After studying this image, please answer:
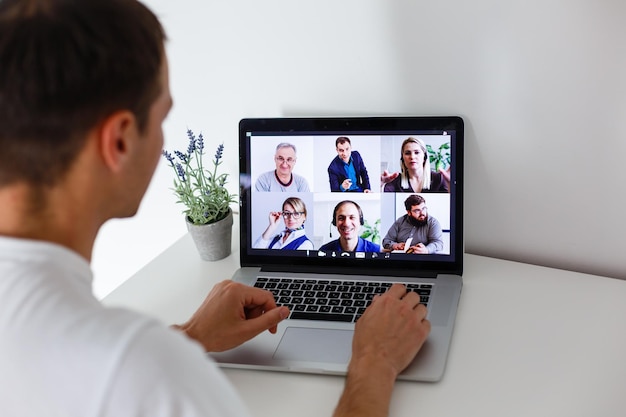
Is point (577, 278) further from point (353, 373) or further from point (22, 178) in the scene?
point (22, 178)

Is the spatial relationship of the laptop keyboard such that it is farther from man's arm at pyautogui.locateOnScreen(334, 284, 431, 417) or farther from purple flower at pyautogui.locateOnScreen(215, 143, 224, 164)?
purple flower at pyautogui.locateOnScreen(215, 143, 224, 164)

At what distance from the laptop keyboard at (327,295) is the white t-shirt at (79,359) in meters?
0.50

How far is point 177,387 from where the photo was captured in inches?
24.2

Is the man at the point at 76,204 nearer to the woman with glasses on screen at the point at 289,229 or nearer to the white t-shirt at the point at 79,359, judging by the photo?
the white t-shirt at the point at 79,359

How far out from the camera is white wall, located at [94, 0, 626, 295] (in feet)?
3.67

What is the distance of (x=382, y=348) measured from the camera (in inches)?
38.5

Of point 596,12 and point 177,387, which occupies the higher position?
point 596,12

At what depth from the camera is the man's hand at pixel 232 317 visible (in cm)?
104

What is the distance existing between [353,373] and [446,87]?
1.64 ft

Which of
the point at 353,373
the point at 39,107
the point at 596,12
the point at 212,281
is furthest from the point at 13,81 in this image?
the point at 596,12

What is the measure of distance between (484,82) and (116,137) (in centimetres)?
68

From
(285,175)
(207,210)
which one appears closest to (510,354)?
(285,175)

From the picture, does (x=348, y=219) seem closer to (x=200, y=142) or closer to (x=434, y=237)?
(x=434, y=237)

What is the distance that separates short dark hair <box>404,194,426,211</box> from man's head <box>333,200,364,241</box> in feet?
0.25
